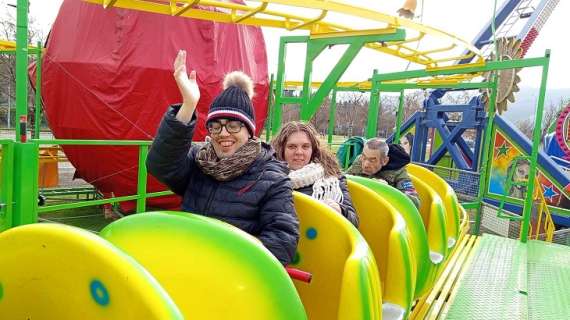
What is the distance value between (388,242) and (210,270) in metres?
1.31

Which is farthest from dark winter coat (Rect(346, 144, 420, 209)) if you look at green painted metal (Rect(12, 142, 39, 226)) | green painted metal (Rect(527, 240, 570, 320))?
green painted metal (Rect(12, 142, 39, 226))

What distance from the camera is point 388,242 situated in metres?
2.28

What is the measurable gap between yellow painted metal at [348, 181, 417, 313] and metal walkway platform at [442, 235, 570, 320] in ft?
2.57

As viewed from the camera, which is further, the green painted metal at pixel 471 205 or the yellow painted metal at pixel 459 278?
the green painted metal at pixel 471 205

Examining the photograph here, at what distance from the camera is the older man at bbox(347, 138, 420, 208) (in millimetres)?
2971

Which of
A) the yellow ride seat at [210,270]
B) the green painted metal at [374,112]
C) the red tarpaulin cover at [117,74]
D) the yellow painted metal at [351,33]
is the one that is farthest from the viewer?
the green painted metal at [374,112]

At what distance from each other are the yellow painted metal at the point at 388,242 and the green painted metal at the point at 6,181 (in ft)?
6.94

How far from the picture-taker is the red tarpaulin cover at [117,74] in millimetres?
5223

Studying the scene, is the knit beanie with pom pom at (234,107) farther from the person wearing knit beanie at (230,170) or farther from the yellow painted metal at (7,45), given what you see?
the yellow painted metal at (7,45)

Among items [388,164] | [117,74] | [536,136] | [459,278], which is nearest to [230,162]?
[388,164]

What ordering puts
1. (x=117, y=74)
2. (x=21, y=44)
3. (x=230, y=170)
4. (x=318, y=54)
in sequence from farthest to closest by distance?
(x=117, y=74), (x=318, y=54), (x=21, y=44), (x=230, y=170)

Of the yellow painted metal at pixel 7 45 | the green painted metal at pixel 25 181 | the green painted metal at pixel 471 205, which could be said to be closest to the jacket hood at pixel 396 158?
the green painted metal at pixel 25 181

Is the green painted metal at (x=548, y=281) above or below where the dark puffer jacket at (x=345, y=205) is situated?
below

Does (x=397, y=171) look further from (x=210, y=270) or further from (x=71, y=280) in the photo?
(x=71, y=280)
